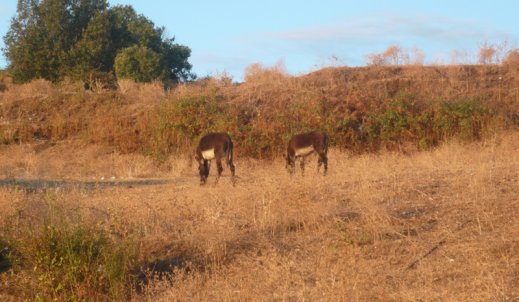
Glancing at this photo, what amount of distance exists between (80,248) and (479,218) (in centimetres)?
490

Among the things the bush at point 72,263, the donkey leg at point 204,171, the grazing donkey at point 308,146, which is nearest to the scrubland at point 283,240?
the bush at point 72,263

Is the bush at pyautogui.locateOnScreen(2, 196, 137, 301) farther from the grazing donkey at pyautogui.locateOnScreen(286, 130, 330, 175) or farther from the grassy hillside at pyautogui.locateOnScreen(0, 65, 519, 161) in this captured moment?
the grassy hillside at pyautogui.locateOnScreen(0, 65, 519, 161)

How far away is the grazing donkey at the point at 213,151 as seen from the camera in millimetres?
17531

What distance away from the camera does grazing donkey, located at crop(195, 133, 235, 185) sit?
690 inches

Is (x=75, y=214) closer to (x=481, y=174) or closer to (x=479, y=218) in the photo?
(x=479, y=218)

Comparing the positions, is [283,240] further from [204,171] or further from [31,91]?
[31,91]

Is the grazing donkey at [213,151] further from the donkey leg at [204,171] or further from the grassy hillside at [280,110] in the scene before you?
the grassy hillside at [280,110]

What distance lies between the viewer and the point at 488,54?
1272 inches

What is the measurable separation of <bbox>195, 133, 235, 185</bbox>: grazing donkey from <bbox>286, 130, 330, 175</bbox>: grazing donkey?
1.69 metres

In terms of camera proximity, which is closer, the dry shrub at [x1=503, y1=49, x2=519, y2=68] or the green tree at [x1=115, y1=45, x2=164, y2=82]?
the dry shrub at [x1=503, y1=49, x2=519, y2=68]

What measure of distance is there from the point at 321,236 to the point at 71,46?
30302 mm

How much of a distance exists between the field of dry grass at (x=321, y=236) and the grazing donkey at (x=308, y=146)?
4936 millimetres

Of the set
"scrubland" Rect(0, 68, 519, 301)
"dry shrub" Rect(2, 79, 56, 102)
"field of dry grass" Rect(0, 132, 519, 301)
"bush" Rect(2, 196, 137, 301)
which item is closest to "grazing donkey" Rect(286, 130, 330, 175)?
"scrubland" Rect(0, 68, 519, 301)

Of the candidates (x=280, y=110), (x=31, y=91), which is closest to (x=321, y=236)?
(x=280, y=110)
